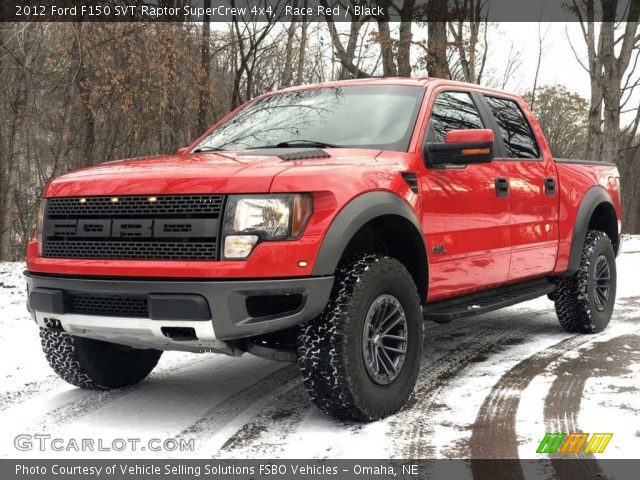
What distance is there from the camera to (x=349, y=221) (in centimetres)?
348

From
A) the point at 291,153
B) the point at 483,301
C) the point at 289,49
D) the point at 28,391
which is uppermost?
the point at 289,49

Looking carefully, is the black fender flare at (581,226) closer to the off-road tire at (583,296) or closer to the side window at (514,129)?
the off-road tire at (583,296)

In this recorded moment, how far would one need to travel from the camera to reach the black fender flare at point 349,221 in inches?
133

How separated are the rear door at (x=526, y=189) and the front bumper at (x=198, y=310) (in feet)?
7.61

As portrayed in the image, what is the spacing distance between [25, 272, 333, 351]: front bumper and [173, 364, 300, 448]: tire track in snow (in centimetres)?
44

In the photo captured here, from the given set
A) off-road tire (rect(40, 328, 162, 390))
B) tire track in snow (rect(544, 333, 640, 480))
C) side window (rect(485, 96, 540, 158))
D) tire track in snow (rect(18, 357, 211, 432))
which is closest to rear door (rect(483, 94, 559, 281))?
side window (rect(485, 96, 540, 158))

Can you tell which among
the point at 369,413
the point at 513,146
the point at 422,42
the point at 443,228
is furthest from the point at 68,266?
the point at 422,42

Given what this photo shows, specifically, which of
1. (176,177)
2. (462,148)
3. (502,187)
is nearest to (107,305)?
(176,177)

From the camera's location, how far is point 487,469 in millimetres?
3021

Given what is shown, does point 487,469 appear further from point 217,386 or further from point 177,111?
point 177,111

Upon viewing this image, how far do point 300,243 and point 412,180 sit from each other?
108cm

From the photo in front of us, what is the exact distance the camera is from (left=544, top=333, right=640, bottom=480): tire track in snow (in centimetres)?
304

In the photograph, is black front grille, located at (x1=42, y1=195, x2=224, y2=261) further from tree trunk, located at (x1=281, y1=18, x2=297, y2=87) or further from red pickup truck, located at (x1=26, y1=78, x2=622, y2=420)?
tree trunk, located at (x1=281, y1=18, x2=297, y2=87)

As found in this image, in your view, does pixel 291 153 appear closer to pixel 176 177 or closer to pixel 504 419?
pixel 176 177
